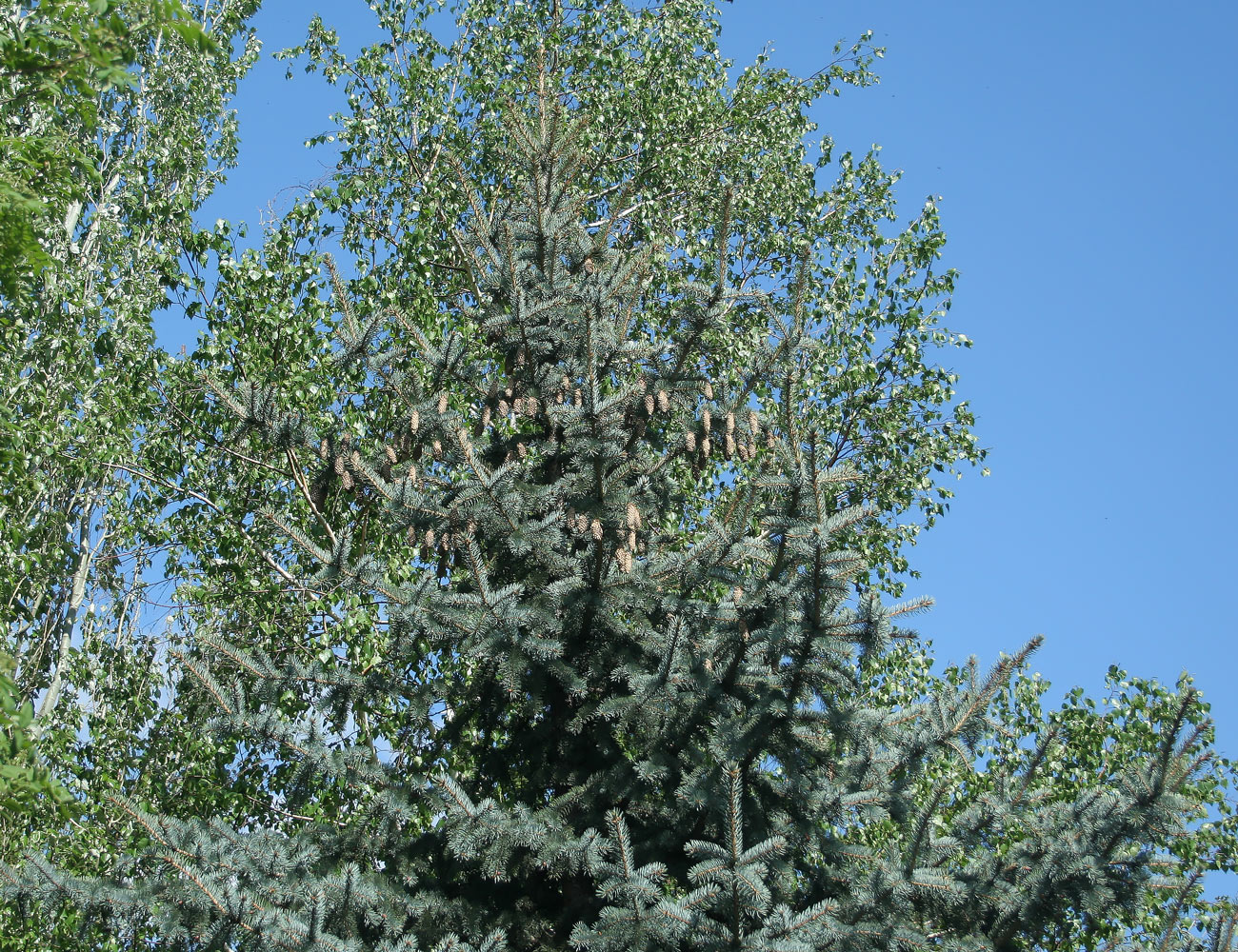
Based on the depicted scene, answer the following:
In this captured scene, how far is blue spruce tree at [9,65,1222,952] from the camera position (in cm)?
451

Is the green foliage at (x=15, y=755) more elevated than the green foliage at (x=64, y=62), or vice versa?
the green foliage at (x=64, y=62)

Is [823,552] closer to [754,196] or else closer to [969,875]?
[969,875]

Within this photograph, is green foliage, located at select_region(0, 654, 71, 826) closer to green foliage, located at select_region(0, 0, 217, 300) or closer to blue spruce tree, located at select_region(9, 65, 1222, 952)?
blue spruce tree, located at select_region(9, 65, 1222, 952)

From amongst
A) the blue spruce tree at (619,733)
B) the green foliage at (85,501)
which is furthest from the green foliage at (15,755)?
the green foliage at (85,501)

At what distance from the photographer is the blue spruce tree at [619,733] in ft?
14.8

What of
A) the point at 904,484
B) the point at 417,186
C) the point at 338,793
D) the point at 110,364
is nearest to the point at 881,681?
the point at 904,484

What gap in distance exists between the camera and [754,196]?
40.7 ft

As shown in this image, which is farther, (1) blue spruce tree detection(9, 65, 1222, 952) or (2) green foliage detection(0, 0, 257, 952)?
(2) green foliage detection(0, 0, 257, 952)

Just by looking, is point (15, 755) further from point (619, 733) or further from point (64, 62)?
point (64, 62)

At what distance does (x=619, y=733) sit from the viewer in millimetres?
5668

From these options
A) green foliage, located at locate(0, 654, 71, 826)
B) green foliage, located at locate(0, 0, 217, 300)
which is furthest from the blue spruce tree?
green foliage, located at locate(0, 0, 217, 300)

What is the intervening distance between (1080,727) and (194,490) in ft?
28.7

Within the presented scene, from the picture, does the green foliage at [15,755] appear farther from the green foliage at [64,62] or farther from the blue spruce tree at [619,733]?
the green foliage at [64,62]

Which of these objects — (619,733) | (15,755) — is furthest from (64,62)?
(619,733)
